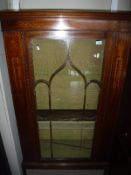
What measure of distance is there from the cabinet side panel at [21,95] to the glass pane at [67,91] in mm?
50

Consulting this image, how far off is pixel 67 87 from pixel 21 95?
26 centimetres

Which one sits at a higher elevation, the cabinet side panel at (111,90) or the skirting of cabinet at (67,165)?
the cabinet side panel at (111,90)

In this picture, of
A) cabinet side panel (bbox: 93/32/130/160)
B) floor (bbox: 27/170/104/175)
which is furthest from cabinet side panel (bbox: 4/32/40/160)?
cabinet side panel (bbox: 93/32/130/160)

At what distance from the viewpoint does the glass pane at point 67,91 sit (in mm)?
854

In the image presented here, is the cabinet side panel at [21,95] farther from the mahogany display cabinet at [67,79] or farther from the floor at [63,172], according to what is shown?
the floor at [63,172]

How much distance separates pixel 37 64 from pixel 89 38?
11.4 inches

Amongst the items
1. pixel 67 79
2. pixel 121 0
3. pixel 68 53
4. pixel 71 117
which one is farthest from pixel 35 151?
pixel 121 0

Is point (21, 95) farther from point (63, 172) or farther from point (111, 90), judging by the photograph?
point (63, 172)

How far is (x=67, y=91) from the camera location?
0.97 meters

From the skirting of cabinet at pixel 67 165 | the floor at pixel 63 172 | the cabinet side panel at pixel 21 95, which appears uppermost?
the cabinet side panel at pixel 21 95

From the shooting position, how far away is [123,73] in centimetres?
89

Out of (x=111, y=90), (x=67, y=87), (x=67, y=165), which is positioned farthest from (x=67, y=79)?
(x=67, y=165)

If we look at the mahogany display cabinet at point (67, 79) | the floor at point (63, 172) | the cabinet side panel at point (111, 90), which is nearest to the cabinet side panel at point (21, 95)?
the mahogany display cabinet at point (67, 79)

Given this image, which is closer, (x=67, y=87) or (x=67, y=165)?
(x=67, y=87)
